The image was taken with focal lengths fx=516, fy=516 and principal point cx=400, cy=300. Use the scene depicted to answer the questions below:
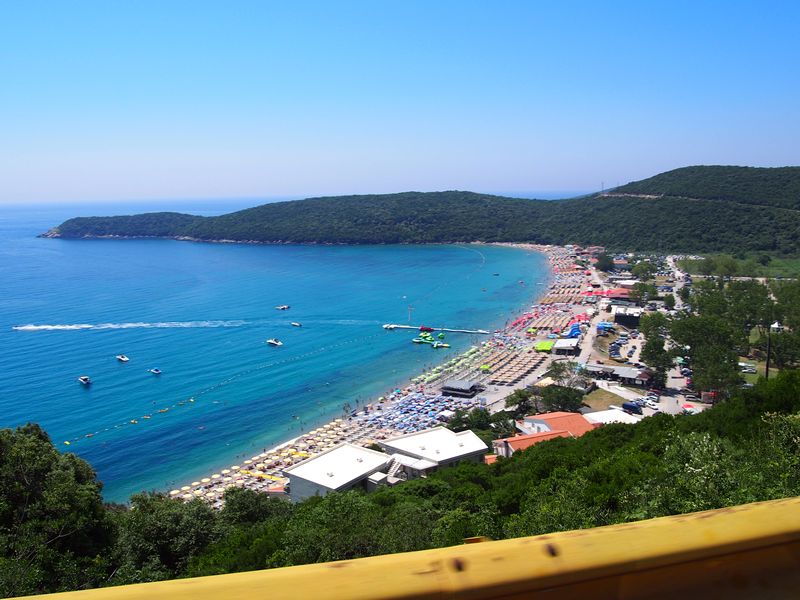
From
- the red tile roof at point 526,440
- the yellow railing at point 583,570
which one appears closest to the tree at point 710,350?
the red tile roof at point 526,440

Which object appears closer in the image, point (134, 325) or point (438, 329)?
point (438, 329)

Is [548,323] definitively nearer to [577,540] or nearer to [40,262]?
[577,540]

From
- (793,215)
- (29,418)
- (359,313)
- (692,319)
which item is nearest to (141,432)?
(29,418)

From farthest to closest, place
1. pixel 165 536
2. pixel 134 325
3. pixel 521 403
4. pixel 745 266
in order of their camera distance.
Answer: pixel 745 266, pixel 134 325, pixel 521 403, pixel 165 536

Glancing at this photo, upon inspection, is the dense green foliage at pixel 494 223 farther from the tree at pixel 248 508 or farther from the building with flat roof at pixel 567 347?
the tree at pixel 248 508

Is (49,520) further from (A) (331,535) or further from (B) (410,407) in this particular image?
(B) (410,407)

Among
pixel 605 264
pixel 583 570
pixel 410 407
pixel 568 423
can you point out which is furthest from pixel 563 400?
pixel 605 264

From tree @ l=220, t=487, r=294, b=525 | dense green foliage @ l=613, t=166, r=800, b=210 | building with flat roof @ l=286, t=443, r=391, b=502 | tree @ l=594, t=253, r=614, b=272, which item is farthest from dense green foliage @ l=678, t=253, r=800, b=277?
tree @ l=220, t=487, r=294, b=525
